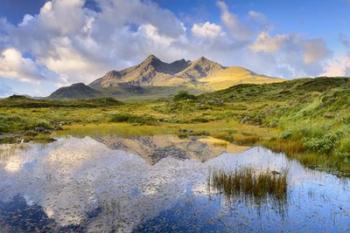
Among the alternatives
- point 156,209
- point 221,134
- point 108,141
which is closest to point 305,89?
point 221,134

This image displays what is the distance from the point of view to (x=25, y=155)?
98.9 ft

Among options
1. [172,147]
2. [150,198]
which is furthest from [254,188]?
[172,147]

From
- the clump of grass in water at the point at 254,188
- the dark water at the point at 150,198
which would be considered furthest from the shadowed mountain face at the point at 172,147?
the clump of grass in water at the point at 254,188

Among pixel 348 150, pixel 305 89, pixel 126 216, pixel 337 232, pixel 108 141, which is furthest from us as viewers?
pixel 305 89

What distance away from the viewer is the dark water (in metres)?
14.6

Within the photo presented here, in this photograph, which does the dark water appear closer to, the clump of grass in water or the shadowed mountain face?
the clump of grass in water

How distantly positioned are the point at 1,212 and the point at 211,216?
823 cm

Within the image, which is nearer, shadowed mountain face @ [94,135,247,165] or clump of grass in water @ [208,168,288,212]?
clump of grass in water @ [208,168,288,212]

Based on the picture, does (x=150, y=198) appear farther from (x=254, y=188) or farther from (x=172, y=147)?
(x=172, y=147)

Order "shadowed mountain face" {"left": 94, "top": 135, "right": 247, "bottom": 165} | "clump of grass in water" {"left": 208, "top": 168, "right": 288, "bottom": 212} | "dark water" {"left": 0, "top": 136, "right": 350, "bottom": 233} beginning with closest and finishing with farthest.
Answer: "dark water" {"left": 0, "top": 136, "right": 350, "bottom": 233} → "clump of grass in water" {"left": 208, "top": 168, "right": 288, "bottom": 212} → "shadowed mountain face" {"left": 94, "top": 135, "right": 247, "bottom": 165}

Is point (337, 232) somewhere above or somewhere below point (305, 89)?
below

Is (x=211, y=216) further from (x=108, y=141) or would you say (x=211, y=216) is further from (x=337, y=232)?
(x=108, y=141)

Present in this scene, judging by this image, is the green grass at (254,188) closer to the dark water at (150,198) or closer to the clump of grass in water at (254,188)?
the clump of grass in water at (254,188)

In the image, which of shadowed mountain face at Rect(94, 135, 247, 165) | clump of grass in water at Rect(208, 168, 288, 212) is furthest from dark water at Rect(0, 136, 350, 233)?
shadowed mountain face at Rect(94, 135, 247, 165)
